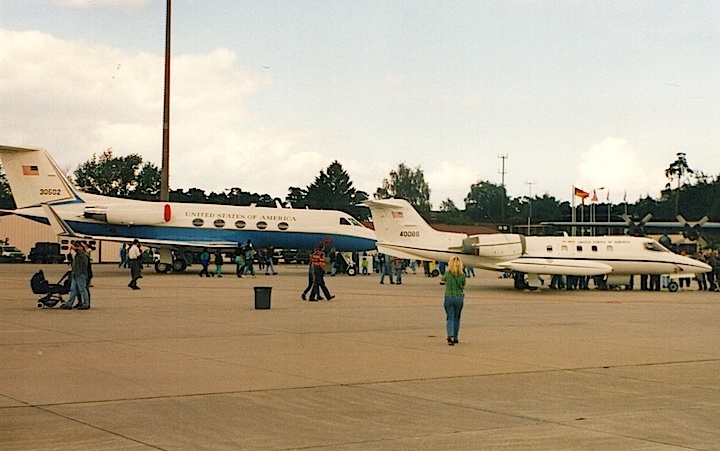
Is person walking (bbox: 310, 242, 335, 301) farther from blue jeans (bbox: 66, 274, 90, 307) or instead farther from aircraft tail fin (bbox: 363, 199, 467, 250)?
aircraft tail fin (bbox: 363, 199, 467, 250)

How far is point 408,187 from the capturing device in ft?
509

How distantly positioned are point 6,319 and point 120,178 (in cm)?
11131

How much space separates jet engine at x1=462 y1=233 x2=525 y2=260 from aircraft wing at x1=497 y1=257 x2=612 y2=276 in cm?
36

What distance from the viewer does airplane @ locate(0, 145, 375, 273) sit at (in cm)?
4603

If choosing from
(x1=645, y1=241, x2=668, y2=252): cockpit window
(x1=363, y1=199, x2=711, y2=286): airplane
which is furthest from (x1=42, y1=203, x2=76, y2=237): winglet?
(x1=645, y1=241, x2=668, y2=252): cockpit window

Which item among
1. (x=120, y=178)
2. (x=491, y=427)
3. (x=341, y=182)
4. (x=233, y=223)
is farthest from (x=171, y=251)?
(x=341, y=182)

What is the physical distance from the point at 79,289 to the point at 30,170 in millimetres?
25166

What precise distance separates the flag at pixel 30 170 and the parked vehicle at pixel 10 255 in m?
25.7

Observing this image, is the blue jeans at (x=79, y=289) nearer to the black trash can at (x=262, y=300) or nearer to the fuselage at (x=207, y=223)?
the black trash can at (x=262, y=300)

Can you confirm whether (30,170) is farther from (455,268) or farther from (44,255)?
(455,268)

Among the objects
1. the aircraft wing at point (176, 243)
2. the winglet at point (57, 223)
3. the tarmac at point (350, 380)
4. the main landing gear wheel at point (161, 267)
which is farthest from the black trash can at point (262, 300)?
the main landing gear wheel at point (161, 267)

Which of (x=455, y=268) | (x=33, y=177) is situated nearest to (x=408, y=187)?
(x=33, y=177)

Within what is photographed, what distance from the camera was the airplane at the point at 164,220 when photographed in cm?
4603

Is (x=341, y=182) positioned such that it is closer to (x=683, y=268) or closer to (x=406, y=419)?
(x=683, y=268)
